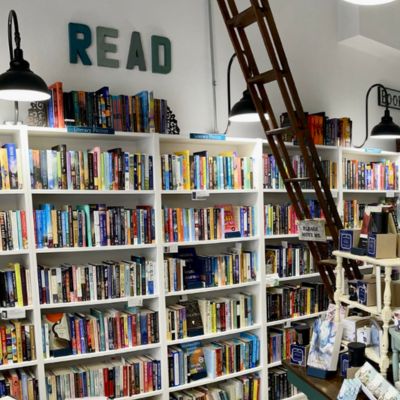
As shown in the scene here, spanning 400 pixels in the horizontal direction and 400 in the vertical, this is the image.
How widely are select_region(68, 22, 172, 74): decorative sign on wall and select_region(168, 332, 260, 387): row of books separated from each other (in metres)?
2.03

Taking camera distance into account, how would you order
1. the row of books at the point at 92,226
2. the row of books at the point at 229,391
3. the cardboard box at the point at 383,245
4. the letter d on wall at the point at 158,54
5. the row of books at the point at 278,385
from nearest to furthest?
the cardboard box at the point at 383,245, the row of books at the point at 92,226, the row of books at the point at 229,391, the letter d on wall at the point at 158,54, the row of books at the point at 278,385

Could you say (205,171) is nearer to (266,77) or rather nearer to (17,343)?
(266,77)

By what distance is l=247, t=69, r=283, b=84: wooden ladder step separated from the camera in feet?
8.42

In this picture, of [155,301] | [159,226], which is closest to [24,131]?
[159,226]

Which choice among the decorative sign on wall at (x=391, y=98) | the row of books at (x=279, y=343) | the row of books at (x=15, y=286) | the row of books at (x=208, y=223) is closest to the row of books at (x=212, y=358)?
the row of books at (x=279, y=343)

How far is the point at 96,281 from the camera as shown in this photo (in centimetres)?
278

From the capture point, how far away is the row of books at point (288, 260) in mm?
3453

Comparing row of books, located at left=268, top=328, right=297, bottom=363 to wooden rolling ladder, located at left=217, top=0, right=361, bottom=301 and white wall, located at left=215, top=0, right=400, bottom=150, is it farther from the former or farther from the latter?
white wall, located at left=215, top=0, right=400, bottom=150

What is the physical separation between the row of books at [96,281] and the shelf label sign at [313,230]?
1012 mm

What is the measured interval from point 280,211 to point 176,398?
5.16 feet

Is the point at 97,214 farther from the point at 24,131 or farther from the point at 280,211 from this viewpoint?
the point at 280,211

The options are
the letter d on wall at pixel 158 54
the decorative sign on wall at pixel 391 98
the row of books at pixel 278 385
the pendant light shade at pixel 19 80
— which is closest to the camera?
the pendant light shade at pixel 19 80

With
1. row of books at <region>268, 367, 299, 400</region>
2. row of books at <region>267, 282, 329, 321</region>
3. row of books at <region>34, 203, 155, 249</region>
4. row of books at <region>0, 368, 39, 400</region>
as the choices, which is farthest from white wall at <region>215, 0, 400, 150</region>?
row of books at <region>0, 368, 39, 400</region>

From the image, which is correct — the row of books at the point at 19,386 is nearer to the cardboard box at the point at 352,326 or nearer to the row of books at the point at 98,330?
the row of books at the point at 98,330
